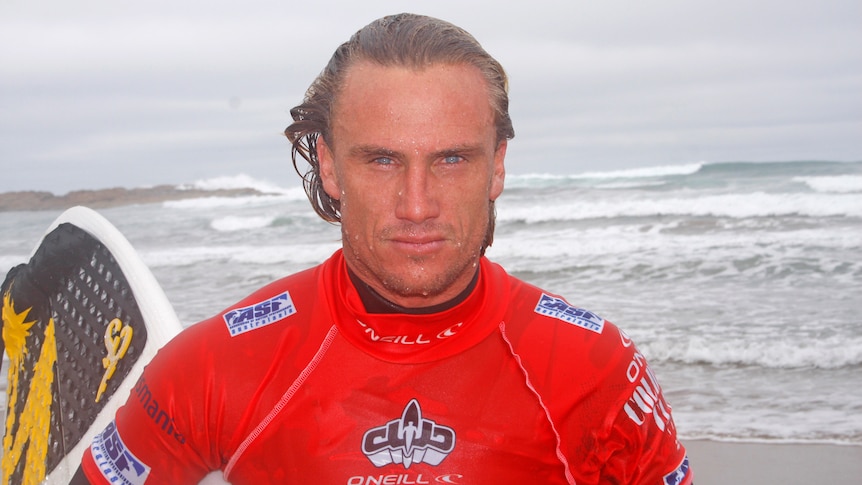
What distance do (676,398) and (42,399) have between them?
12.7 ft

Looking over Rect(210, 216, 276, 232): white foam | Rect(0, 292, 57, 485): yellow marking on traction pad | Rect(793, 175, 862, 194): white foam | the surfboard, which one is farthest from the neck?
Rect(793, 175, 862, 194): white foam

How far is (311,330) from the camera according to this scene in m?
1.79

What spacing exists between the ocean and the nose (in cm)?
352

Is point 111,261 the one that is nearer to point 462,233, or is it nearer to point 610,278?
point 462,233

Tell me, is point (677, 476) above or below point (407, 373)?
below

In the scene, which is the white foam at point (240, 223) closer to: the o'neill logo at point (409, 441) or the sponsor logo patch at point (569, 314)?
the sponsor logo patch at point (569, 314)

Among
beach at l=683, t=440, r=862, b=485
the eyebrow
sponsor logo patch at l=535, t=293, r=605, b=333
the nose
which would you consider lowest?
beach at l=683, t=440, r=862, b=485

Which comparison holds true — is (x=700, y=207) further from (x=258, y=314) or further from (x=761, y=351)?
(x=258, y=314)

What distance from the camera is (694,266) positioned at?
1004cm

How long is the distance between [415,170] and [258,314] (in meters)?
0.54

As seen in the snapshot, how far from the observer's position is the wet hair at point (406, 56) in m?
1.69

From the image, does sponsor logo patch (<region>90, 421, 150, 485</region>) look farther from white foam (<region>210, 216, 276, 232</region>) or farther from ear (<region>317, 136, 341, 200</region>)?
white foam (<region>210, 216, 276, 232</region>)

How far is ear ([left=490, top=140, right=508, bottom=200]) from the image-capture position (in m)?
1.87

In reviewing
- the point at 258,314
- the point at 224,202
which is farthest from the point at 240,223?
the point at 258,314
